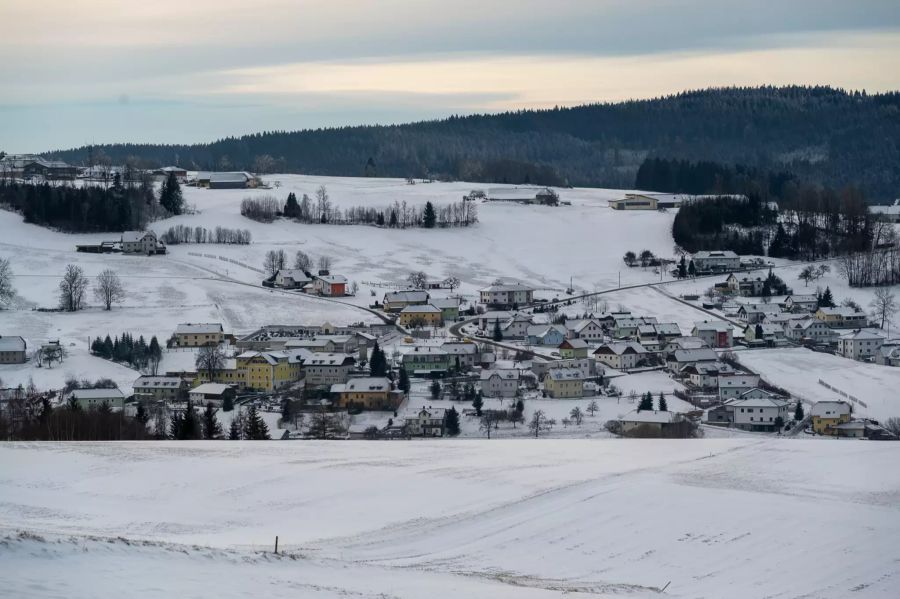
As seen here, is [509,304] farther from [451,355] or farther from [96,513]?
[96,513]

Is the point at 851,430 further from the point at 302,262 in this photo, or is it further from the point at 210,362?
the point at 302,262

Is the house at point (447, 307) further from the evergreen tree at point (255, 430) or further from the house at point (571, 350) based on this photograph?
the evergreen tree at point (255, 430)

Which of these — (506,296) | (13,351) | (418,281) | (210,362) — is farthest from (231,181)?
(210,362)

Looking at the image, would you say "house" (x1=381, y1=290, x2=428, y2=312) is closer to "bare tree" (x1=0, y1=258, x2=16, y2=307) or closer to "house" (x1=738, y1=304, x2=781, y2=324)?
"house" (x1=738, y1=304, x2=781, y2=324)

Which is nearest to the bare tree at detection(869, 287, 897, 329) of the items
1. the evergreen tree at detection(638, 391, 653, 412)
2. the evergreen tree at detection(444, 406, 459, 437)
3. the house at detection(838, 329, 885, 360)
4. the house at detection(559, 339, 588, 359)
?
the house at detection(838, 329, 885, 360)

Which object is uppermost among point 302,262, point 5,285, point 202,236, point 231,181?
point 231,181

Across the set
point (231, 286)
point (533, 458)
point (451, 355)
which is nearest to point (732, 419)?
point (451, 355)
